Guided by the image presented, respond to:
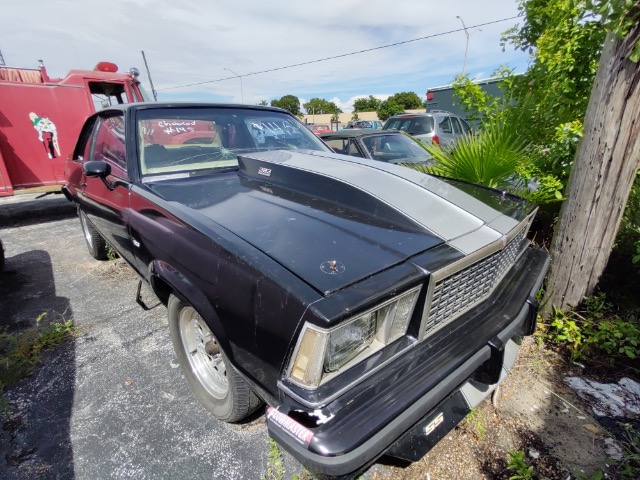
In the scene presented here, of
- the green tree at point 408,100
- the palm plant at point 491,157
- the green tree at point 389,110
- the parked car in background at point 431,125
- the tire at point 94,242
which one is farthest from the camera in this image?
the green tree at point 408,100

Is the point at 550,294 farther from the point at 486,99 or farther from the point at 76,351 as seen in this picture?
the point at 76,351

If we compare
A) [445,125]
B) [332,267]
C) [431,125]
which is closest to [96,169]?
[332,267]

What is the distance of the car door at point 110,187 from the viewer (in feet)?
8.40

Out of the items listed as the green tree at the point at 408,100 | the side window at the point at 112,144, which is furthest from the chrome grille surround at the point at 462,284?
the green tree at the point at 408,100

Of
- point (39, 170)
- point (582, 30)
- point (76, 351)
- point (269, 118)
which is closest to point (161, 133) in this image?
point (269, 118)

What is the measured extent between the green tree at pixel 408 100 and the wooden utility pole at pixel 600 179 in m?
73.8

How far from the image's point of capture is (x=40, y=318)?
3.16 meters

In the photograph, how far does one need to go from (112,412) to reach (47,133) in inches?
239

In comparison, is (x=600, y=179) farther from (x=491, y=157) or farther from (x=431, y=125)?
(x=431, y=125)

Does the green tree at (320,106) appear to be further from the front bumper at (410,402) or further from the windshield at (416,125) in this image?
the front bumper at (410,402)

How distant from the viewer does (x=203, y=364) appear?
87.0 inches

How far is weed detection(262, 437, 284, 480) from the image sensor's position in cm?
177

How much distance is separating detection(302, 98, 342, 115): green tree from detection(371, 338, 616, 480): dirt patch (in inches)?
2965

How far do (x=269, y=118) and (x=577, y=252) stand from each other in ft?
9.16
